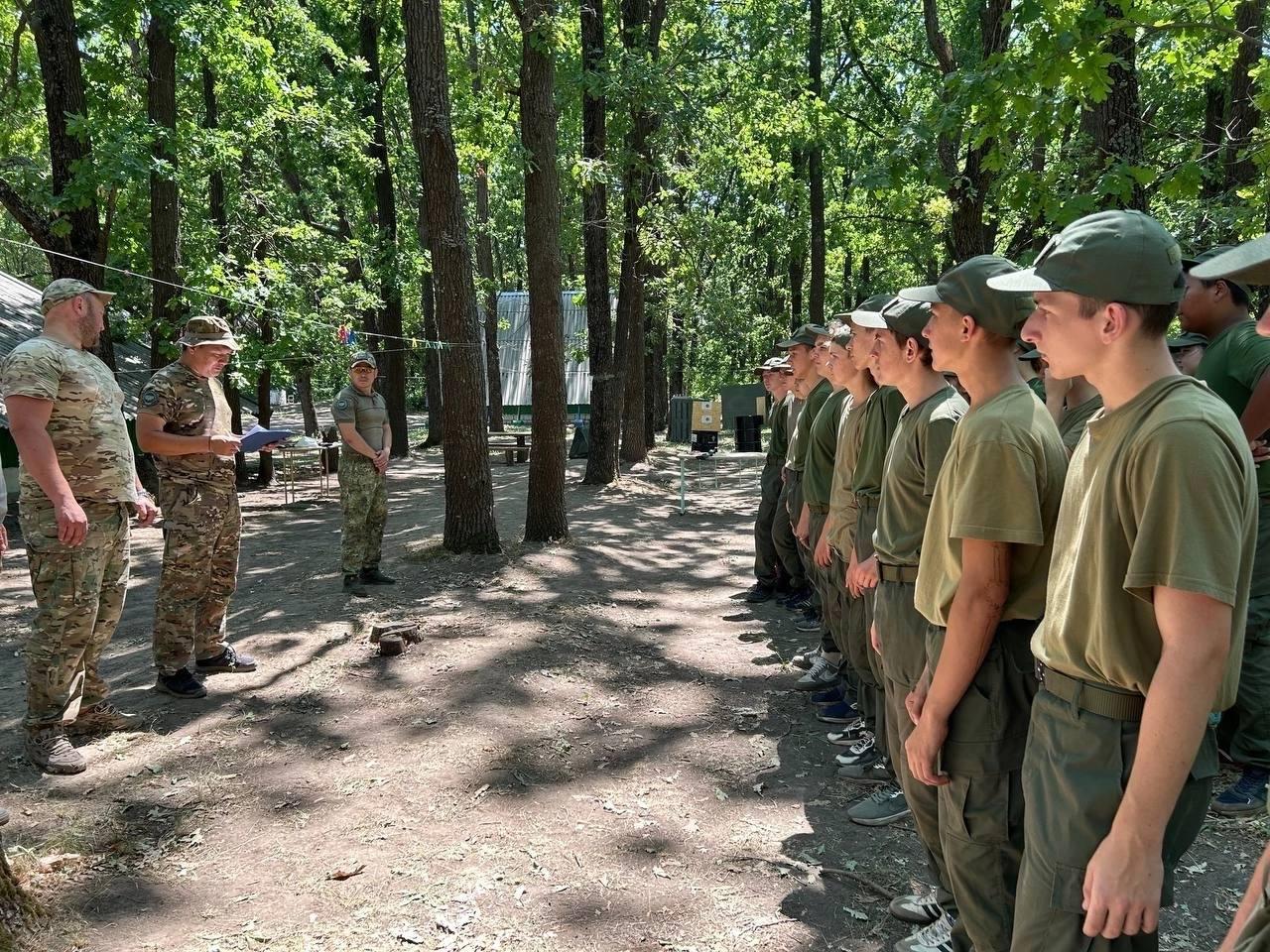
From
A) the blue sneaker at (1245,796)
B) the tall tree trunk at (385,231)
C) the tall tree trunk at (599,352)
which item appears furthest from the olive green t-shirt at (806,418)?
the tall tree trunk at (385,231)

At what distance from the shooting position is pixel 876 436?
389 cm

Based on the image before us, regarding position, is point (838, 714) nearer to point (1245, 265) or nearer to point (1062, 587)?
point (1062, 587)

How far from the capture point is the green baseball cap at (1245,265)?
4.99 ft

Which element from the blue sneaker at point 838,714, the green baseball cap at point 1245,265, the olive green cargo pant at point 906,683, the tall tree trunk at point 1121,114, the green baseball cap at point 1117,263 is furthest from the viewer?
the tall tree trunk at point 1121,114

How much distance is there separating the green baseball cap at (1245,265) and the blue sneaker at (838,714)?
377cm

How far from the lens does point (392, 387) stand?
18.3m

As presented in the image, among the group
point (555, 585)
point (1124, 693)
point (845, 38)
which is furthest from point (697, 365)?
point (1124, 693)

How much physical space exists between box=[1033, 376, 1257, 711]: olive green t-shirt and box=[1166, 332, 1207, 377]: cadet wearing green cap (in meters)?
2.65

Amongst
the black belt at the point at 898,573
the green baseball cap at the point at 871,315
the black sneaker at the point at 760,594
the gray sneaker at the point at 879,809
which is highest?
the green baseball cap at the point at 871,315

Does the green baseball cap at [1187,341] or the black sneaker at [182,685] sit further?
the black sneaker at [182,685]

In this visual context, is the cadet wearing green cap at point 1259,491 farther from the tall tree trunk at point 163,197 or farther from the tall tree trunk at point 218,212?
the tall tree trunk at point 218,212

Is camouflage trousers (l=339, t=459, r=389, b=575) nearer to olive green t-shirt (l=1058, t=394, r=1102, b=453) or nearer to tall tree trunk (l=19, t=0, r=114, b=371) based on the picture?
tall tree trunk (l=19, t=0, r=114, b=371)

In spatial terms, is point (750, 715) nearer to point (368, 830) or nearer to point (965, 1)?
point (368, 830)

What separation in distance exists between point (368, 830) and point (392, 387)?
50.6 ft
